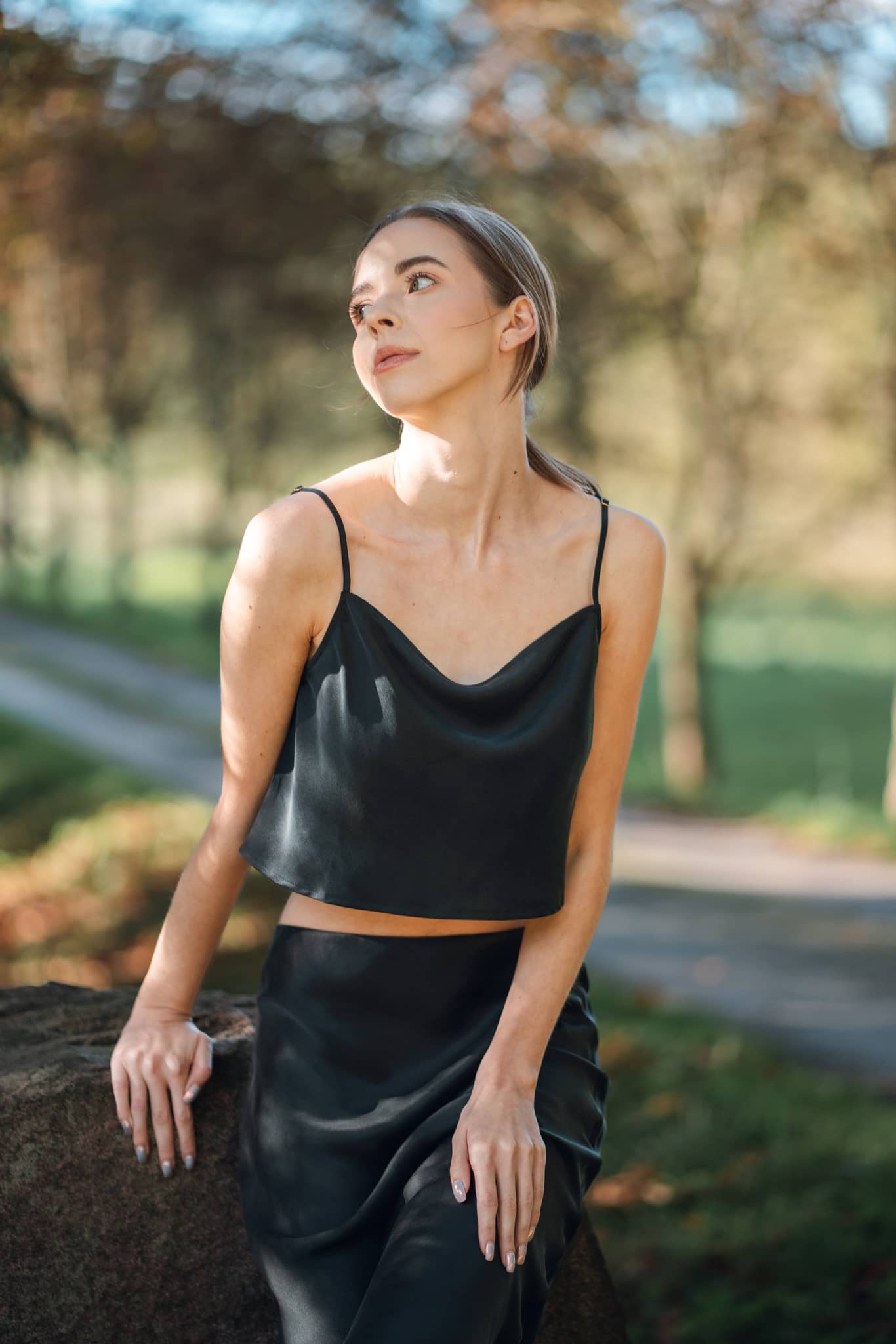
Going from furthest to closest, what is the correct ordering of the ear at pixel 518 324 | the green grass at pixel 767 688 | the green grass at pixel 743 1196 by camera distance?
1. the green grass at pixel 767 688
2. the green grass at pixel 743 1196
3. the ear at pixel 518 324

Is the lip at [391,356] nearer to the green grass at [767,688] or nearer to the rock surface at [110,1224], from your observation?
the rock surface at [110,1224]

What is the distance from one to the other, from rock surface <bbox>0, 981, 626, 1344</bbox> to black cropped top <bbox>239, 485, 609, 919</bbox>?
48cm

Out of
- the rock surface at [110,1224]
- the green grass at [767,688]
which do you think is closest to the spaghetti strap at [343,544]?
the rock surface at [110,1224]

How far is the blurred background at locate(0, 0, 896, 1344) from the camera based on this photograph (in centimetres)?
417

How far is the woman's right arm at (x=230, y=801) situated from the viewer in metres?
1.85

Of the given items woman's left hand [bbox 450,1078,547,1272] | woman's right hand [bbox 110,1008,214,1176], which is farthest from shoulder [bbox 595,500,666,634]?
woman's right hand [bbox 110,1008,214,1176]

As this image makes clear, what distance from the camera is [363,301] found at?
1928 millimetres

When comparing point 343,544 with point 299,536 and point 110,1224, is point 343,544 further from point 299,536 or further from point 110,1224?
point 110,1224

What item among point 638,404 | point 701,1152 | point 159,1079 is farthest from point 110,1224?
point 638,404

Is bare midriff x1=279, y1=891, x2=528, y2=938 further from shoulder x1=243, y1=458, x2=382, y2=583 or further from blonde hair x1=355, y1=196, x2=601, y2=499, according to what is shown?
blonde hair x1=355, y1=196, x2=601, y2=499

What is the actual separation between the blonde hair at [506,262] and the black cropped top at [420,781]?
38 centimetres

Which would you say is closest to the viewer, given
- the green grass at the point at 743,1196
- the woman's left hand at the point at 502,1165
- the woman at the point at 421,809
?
the woman's left hand at the point at 502,1165

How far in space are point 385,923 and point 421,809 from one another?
186mm

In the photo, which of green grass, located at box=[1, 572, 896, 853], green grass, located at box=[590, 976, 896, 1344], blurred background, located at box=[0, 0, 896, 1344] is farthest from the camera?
green grass, located at box=[1, 572, 896, 853]
